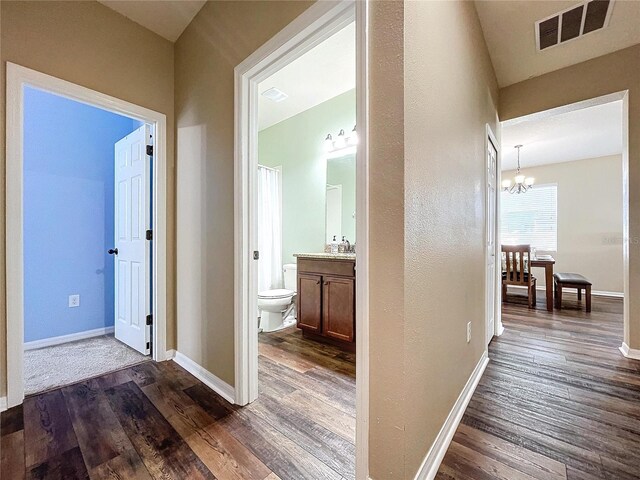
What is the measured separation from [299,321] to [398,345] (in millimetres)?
1932

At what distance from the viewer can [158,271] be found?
2.25 m

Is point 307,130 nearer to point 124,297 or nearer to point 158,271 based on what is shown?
point 158,271

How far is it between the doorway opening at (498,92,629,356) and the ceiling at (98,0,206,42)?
315 cm

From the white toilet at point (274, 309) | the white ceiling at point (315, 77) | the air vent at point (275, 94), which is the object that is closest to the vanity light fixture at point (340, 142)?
the white ceiling at point (315, 77)

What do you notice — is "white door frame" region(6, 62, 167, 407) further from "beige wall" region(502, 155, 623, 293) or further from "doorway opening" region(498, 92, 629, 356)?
"beige wall" region(502, 155, 623, 293)

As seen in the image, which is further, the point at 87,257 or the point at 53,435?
the point at 87,257

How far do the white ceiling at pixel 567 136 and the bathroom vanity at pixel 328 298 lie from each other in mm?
2475

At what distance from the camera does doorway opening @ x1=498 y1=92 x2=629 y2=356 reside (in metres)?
3.71

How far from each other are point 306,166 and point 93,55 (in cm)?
213

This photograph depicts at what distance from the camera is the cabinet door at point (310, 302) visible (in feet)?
8.57

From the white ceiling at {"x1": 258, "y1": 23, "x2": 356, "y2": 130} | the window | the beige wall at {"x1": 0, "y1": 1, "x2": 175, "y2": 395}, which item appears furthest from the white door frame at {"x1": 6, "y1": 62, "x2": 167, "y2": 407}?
the window

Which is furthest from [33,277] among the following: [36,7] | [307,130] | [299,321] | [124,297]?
[307,130]

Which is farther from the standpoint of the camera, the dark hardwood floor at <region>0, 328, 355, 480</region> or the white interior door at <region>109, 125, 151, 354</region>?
the white interior door at <region>109, 125, 151, 354</region>

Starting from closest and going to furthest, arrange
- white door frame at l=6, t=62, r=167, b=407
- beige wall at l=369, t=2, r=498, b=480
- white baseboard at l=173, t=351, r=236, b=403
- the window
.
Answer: beige wall at l=369, t=2, r=498, b=480
white door frame at l=6, t=62, r=167, b=407
white baseboard at l=173, t=351, r=236, b=403
the window
